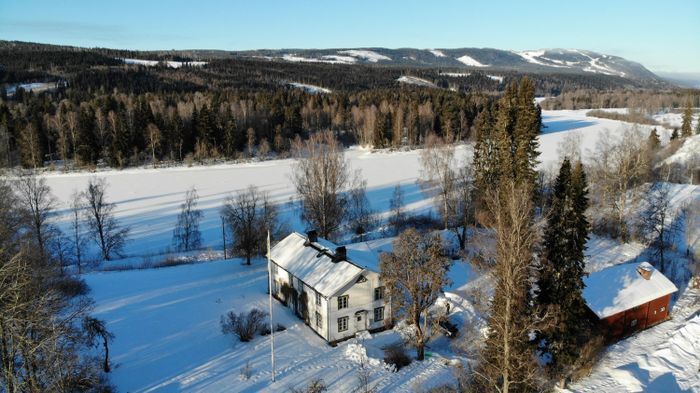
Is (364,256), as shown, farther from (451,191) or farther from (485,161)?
(485,161)

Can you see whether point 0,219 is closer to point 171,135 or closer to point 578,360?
point 578,360

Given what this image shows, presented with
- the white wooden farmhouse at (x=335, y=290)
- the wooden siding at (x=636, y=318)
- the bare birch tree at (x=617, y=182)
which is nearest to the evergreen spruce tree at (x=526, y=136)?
the bare birch tree at (x=617, y=182)

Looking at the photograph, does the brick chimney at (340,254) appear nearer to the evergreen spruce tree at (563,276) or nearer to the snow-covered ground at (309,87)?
the evergreen spruce tree at (563,276)

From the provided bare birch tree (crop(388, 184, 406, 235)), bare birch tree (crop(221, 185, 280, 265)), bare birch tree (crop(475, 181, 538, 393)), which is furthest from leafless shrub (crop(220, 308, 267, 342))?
bare birch tree (crop(388, 184, 406, 235))

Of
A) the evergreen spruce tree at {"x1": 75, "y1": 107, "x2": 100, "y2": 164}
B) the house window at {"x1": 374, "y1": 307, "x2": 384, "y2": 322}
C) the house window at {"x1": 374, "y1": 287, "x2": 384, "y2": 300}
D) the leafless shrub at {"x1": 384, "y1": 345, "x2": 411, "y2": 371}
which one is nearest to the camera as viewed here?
the leafless shrub at {"x1": 384, "y1": 345, "x2": 411, "y2": 371}

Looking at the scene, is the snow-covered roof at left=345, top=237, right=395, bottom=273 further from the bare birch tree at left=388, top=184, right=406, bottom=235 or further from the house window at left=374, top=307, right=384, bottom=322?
the bare birch tree at left=388, top=184, right=406, bottom=235

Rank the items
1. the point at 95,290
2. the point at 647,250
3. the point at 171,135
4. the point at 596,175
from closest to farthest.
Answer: the point at 95,290 → the point at 647,250 → the point at 596,175 → the point at 171,135

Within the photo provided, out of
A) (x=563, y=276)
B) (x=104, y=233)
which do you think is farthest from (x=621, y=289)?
(x=104, y=233)

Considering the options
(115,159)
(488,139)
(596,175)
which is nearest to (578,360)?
(488,139)
